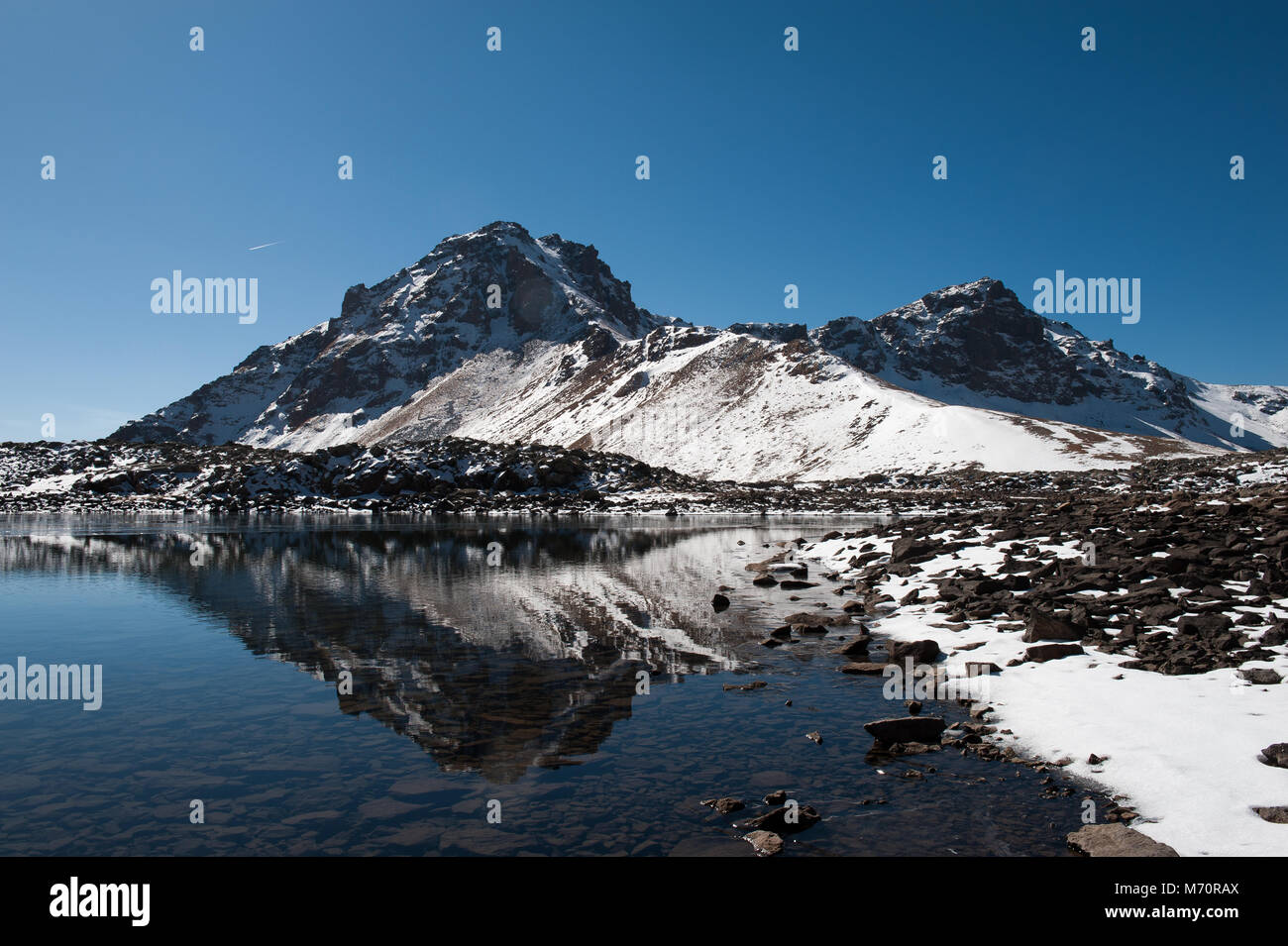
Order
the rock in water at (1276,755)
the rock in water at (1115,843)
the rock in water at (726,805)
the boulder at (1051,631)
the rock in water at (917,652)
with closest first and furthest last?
the rock in water at (1115,843)
the rock in water at (1276,755)
the rock in water at (726,805)
the boulder at (1051,631)
the rock in water at (917,652)

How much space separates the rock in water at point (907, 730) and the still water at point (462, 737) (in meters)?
0.50

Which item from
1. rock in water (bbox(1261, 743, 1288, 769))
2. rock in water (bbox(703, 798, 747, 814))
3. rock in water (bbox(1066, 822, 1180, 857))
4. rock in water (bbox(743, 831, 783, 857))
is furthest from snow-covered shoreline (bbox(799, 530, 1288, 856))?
rock in water (bbox(703, 798, 747, 814))

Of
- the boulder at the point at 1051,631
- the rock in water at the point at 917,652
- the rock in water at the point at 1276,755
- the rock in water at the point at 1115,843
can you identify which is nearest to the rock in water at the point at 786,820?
the rock in water at the point at 1115,843

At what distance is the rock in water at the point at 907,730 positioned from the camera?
1218 centimetres

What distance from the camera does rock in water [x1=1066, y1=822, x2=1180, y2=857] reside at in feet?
26.1

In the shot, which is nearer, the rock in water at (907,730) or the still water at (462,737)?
the still water at (462,737)

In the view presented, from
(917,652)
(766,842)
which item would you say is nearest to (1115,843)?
(766,842)

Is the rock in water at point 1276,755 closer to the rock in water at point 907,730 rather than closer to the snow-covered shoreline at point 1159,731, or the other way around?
the snow-covered shoreline at point 1159,731

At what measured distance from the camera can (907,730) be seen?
12234mm

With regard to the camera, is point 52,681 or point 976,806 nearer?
point 976,806

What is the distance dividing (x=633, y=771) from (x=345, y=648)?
1165 centimetres

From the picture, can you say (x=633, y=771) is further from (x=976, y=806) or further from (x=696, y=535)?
(x=696, y=535)
